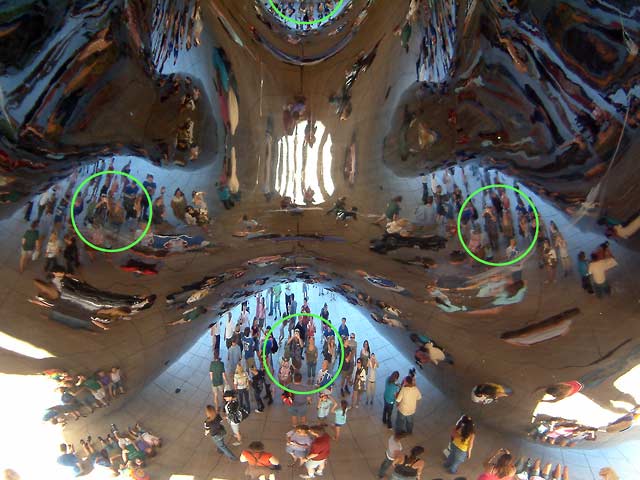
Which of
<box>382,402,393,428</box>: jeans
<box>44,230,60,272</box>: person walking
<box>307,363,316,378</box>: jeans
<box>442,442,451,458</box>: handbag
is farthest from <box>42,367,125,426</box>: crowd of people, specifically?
<box>442,442,451,458</box>: handbag

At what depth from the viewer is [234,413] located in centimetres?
237

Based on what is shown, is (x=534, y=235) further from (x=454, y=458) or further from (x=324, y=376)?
(x=324, y=376)

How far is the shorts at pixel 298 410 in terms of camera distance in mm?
2398

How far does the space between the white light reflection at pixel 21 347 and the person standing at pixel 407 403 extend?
1.42 meters

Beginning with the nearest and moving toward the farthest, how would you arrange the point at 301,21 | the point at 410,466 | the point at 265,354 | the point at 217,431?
the point at 301,21
the point at 410,466
the point at 217,431
the point at 265,354

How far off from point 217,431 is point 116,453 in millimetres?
416

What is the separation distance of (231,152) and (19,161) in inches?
26.5

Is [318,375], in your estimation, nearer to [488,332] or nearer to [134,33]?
[488,332]

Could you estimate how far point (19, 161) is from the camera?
169 cm

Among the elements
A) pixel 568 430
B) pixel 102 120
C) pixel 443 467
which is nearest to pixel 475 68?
pixel 102 120

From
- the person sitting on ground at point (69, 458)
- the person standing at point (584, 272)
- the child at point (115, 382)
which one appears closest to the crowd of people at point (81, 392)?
the child at point (115, 382)

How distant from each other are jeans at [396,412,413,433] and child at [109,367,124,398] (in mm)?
1169

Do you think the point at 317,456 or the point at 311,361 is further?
the point at 311,361

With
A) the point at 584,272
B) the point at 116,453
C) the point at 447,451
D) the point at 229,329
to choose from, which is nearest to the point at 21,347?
the point at 116,453
